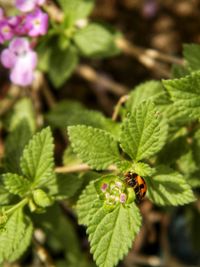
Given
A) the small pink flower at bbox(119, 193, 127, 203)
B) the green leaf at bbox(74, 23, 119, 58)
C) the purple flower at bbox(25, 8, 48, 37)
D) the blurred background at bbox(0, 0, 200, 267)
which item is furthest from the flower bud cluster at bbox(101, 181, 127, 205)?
the blurred background at bbox(0, 0, 200, 267)

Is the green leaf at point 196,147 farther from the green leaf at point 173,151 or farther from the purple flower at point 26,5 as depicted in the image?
the purple flower at point 26,5

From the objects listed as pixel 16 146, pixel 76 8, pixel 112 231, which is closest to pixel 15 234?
pixel 112 231

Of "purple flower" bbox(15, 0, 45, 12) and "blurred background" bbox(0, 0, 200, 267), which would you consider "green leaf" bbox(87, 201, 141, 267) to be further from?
"blurred background" bbox(0, 0, 200, 267)

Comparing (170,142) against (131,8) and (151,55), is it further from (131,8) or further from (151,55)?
(131,8)

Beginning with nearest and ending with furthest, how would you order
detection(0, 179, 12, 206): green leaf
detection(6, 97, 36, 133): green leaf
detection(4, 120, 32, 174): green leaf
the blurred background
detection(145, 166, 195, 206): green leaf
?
detection(145, 166, 195, 206): green leaf < detection(0, 179, 12, 206): green leaf < detection(4, 120, 32, 174): green leaf < detection(6, 97, 36, 133): green leaf < the blurred background

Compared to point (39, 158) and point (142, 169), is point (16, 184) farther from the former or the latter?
point (142, 169)
